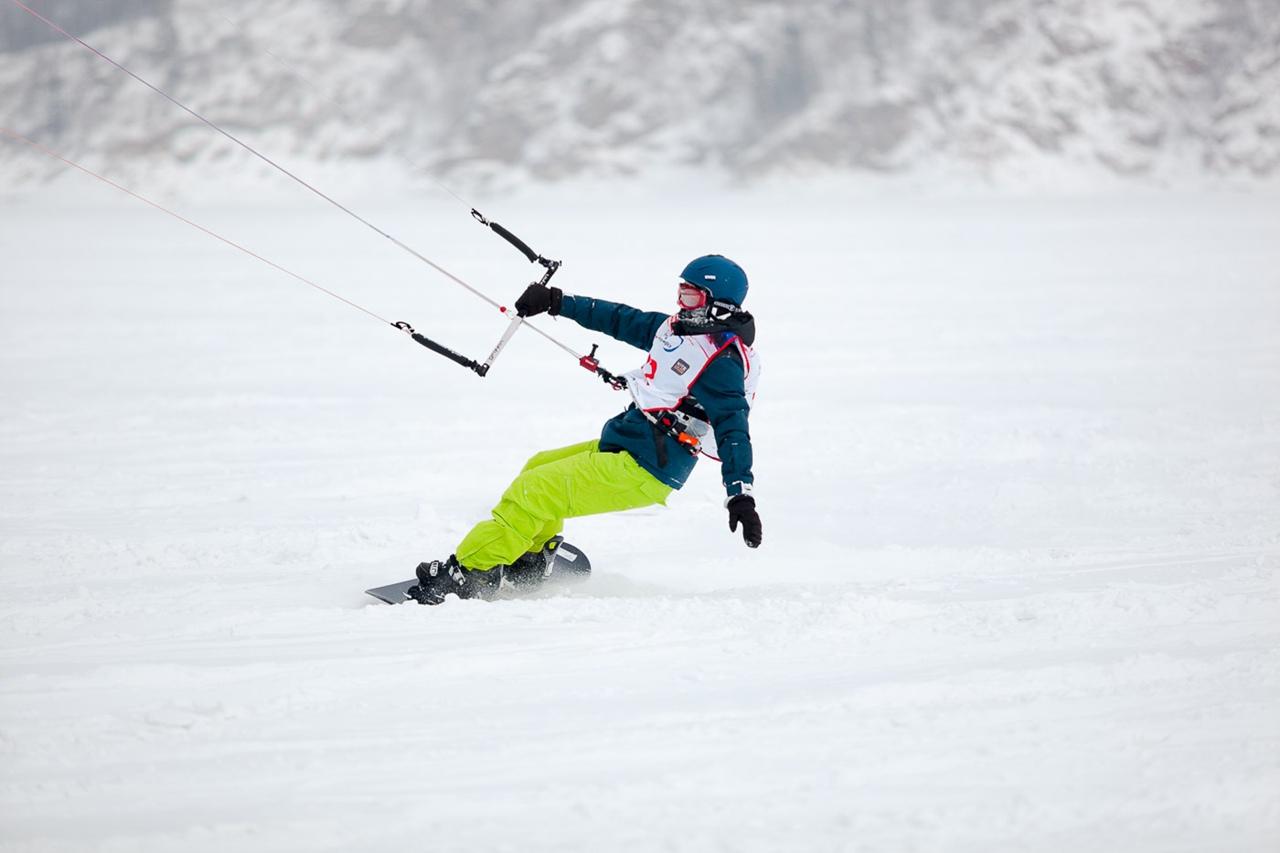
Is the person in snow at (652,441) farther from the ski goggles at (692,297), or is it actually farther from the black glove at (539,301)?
the black glove at (539,301)

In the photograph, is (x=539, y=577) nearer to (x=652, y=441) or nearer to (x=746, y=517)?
(x=652, y=441)

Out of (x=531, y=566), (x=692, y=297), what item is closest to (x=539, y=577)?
(x=531, y=566)

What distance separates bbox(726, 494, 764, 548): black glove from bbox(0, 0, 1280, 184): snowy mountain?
143ft

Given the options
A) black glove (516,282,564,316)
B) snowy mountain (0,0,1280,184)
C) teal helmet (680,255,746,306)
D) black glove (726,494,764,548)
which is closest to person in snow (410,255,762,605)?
teal helmet (680,255,746,306)

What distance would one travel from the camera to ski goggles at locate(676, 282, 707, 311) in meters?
5.02

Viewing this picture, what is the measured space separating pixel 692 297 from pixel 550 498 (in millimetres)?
1116

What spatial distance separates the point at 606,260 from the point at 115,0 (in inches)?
1802

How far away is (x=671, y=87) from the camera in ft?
167

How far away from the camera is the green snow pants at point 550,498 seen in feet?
16.5

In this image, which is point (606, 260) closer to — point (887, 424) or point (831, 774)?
point (887, 424)

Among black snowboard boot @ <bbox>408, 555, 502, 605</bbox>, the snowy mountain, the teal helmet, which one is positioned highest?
the snowy mountain

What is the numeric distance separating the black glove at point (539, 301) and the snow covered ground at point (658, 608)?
1.42 meters

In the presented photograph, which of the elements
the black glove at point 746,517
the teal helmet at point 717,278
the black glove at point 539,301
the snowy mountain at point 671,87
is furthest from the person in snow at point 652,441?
the snowy mountain at point 671,87

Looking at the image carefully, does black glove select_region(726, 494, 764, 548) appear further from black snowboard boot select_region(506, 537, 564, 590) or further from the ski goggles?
black snowboard boot select_region(506, 537, 564, 590)
